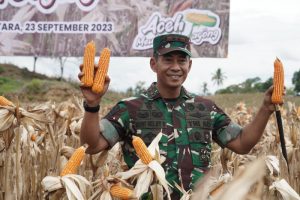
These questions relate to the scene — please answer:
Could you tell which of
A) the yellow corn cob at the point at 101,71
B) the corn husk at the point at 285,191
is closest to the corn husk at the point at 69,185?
the yellow corn cob at the point at 101,71

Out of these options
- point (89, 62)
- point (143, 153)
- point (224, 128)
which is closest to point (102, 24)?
point (224, 128)

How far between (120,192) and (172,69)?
1304mm

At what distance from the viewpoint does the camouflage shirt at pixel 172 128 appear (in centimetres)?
325

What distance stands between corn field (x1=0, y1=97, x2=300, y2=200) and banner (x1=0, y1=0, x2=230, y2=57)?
11.0 meters

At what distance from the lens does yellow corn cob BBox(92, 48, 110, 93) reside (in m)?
2.38

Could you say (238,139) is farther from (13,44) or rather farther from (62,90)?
(62,90)

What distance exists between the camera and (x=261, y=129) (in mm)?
3420

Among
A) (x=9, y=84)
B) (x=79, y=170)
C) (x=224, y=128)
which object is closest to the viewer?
(x=224, y=128)

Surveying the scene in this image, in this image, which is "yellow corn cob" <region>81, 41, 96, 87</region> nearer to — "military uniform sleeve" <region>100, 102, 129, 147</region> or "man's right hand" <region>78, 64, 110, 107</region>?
"man's right hand" <region>78, 64, 110, 107</region>

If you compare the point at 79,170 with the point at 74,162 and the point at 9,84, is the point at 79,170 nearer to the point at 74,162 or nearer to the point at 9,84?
the point at 74,162

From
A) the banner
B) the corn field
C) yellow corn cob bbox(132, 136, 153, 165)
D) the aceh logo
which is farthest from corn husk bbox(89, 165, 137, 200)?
the banner

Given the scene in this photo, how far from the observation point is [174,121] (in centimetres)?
334

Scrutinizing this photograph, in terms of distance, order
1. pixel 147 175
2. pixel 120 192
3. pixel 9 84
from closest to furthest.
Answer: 1. pixel 120 192
2. pixel 147 175
3. pixel 9 84

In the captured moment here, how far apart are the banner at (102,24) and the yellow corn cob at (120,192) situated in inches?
568
